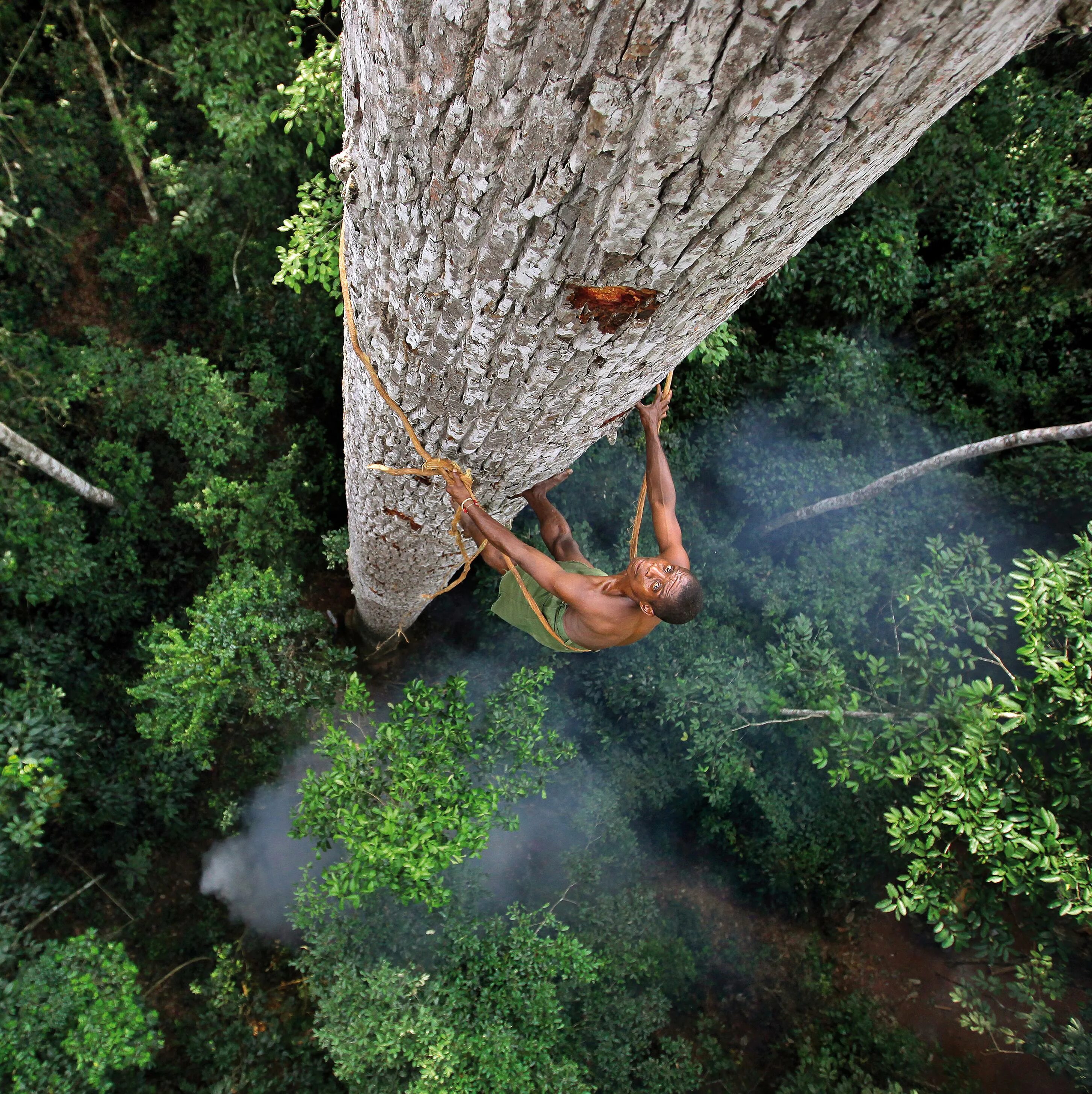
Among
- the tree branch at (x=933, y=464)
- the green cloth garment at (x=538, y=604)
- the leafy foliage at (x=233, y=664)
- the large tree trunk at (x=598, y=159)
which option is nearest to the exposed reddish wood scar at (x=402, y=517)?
the green cloth garment at (x=538, y=604)

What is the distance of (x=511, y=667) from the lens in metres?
5.60

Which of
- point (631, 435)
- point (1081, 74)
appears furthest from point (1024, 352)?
point (631, 435)

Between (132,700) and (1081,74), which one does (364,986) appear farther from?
(1081,74)

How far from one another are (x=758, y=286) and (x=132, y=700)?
5766 millimetres

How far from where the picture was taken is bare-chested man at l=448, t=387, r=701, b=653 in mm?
1801

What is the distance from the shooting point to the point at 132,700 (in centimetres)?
529

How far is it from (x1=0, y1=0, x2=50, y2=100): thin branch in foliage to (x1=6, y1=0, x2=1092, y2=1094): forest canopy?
0.30ft

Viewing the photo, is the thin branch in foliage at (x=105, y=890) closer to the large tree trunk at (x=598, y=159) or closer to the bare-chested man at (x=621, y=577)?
the bare-chested man at (x=621, y=577)

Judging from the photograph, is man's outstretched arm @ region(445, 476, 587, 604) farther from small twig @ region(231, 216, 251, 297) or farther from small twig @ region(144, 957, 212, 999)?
small twig @ region(144, 957, 212, 999)

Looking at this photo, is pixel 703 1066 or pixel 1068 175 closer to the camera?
pixel 703 1066

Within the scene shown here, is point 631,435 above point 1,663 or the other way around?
the other way around

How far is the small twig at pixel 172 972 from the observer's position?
16.9 feet

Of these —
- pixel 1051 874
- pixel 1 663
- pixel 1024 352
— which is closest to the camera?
pixel 1051 874

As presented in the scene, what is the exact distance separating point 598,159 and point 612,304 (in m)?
0.33
